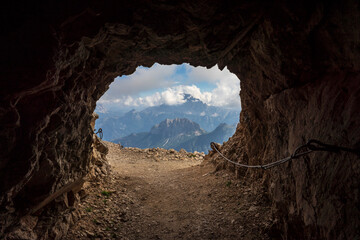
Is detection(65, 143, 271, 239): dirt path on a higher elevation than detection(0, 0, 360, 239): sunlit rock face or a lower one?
lower

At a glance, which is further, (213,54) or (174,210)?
(174,210)

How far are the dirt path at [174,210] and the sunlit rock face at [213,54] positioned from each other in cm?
170

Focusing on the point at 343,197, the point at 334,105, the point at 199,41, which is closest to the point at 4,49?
the point at 199,41

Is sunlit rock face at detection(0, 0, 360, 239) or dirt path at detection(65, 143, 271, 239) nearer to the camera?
sunlit rock face at detection(0, 0, 360, 239)

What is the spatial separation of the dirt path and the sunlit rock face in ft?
5.58

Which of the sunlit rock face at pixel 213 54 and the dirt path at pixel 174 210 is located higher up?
the sunlit rock face at pixel 213 54

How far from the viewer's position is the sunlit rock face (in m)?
3.49

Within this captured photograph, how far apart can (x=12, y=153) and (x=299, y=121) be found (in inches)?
289

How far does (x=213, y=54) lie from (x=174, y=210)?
749 cm

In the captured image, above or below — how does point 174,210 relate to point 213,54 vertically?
below

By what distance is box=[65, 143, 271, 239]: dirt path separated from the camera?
21.9 ft

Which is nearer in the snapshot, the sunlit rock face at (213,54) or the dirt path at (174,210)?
the sunlit rock face at (213,54)

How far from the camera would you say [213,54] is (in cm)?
712

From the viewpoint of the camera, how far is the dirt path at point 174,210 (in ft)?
21.9
